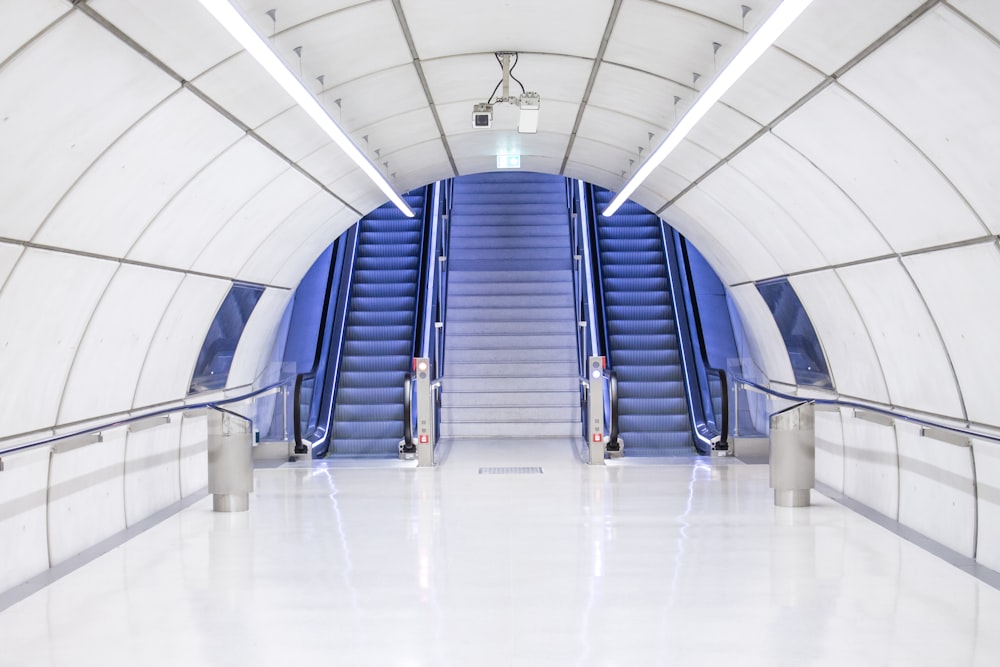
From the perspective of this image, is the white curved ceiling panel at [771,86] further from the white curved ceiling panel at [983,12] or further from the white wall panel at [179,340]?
the white wall panel at [179,340]

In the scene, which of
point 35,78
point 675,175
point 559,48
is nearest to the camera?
point 35,78

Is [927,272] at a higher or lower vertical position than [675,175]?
lower

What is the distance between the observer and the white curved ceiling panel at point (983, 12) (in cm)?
345

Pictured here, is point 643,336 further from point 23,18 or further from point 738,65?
point 23,18

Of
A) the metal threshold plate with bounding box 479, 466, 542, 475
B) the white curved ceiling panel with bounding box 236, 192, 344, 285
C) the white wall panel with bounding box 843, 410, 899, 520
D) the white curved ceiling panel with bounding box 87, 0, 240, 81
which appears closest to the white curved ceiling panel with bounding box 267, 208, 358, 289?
the white curved ceiling panel with bounding box 236, 192, 344, 285

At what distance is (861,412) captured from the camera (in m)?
7.02

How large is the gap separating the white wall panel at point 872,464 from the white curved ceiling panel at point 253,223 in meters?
4.77

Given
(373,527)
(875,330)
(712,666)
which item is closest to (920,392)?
(875,330)

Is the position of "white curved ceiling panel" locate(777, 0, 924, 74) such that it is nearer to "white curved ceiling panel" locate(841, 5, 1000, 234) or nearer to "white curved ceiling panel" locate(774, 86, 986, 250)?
"white curved ceiling panel" locate(841, 5, 1000, 234)

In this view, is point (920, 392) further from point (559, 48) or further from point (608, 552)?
point (559, 48)

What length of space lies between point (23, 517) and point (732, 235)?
21.1ft

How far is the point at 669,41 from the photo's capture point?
18.2 ft

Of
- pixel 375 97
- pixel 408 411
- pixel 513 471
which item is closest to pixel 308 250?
pixel 408 411

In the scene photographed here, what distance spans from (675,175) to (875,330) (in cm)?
265
